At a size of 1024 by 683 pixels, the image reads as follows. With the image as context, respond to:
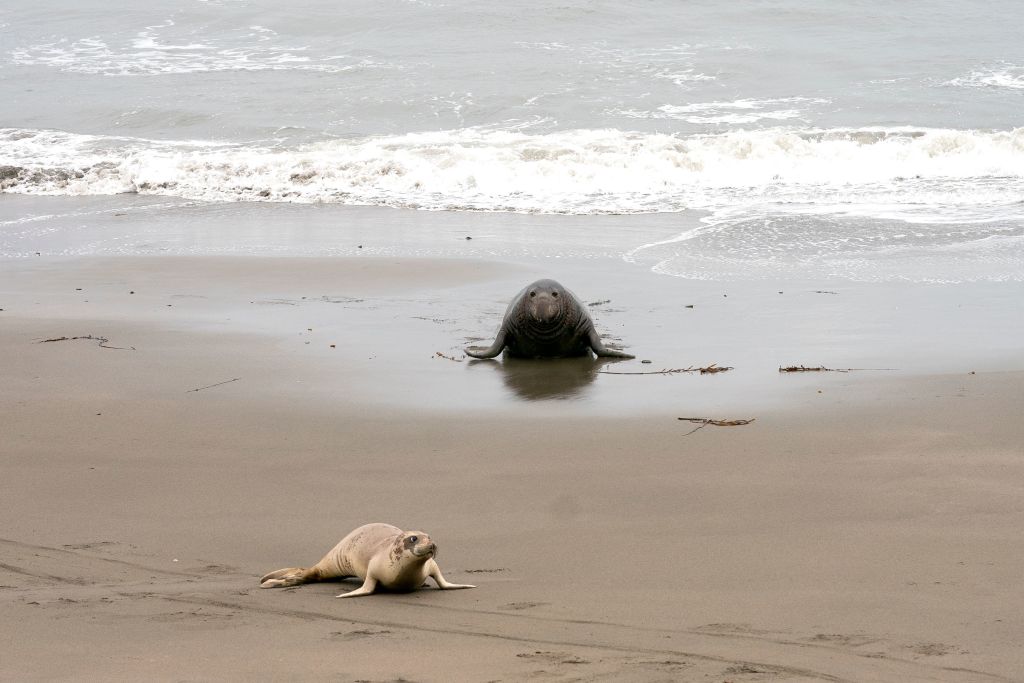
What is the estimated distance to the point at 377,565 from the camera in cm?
463

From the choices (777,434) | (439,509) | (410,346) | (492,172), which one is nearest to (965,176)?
(492,172)

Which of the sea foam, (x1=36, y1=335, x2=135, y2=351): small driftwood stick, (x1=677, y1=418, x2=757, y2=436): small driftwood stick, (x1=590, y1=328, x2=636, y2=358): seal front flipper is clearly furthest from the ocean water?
(x1=36, y1=335, x2=135, y2=351): small driftwood stick

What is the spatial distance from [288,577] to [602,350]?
4754 millimetres

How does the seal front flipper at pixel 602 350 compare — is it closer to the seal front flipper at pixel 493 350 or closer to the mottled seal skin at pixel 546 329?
the mottled seal skin at pixel 546 329

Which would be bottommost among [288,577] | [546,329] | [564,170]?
[288,577]

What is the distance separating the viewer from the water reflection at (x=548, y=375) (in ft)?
26.9

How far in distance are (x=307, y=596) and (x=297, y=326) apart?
592cm

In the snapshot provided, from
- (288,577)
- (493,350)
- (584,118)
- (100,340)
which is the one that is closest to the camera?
(288,577)

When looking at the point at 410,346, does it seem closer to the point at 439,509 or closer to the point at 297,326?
the point at 297,326

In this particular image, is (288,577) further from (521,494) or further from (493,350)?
(493,350)

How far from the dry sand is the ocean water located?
3.98 m

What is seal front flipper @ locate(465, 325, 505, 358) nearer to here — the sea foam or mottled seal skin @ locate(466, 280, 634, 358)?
mottled seal skin @ locate(466, 280, 634, 358)

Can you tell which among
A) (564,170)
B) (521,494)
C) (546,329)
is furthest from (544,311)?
(564,170)

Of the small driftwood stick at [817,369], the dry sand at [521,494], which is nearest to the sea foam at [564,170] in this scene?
the dry sand at [521,494]
